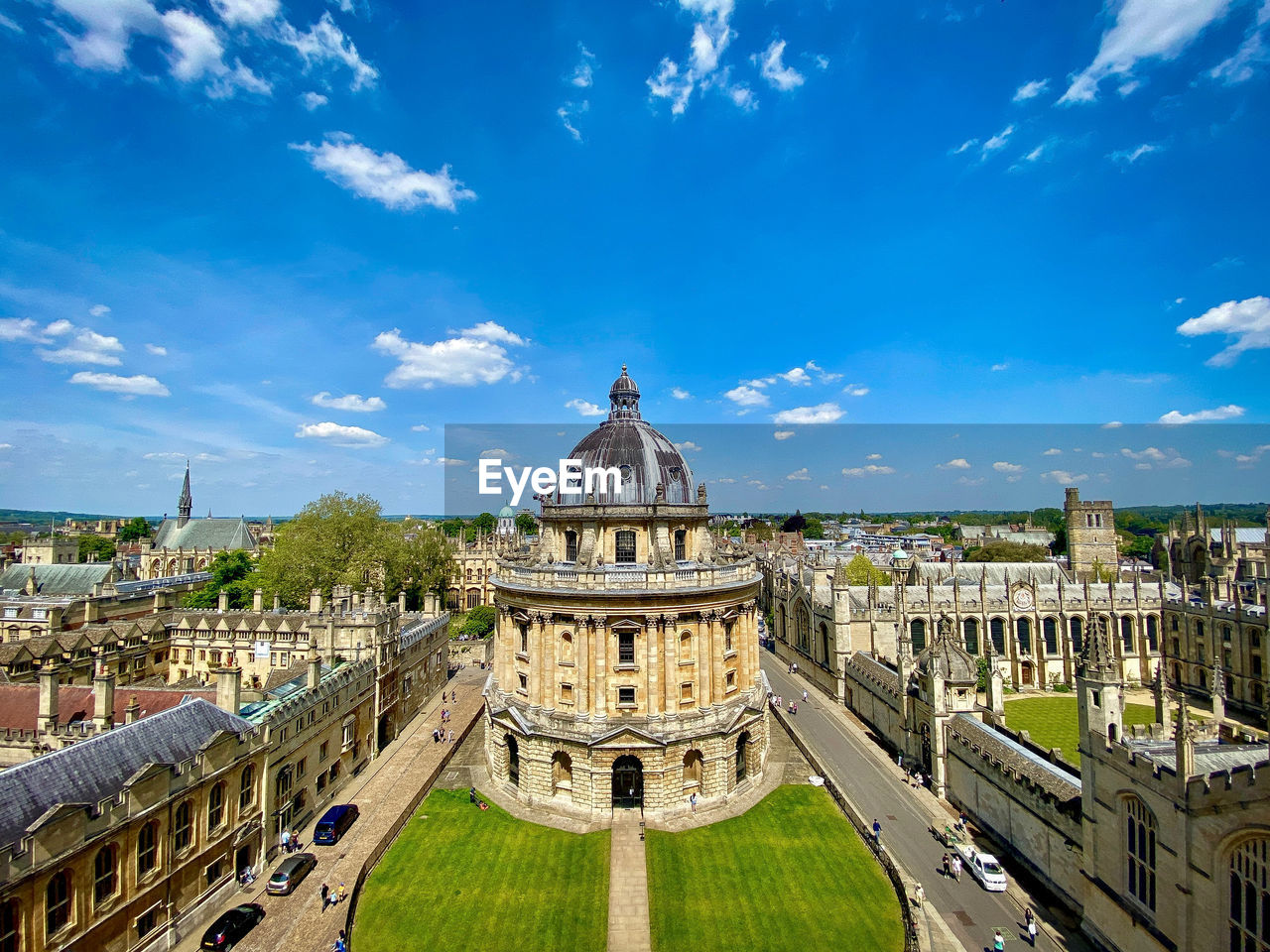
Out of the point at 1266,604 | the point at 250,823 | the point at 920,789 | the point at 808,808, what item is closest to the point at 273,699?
the point at 250,823

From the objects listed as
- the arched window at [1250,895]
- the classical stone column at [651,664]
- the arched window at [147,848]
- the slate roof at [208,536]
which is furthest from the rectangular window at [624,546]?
the slate roof at [208,536]

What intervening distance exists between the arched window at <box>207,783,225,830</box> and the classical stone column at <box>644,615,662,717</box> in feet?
63.9

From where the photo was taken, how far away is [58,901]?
18.7 meters

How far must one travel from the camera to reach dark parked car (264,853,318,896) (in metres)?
26.2

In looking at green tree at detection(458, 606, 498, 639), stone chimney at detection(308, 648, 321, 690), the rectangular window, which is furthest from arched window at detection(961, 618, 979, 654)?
stone chimney at detection(308, 648, 321, 690)

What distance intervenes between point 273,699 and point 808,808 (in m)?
29.0

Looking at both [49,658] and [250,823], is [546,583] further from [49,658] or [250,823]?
[49,658]

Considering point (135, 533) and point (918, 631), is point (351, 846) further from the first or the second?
point (135, 533)

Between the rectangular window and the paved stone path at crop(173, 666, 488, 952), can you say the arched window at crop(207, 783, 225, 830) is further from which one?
the rectangular window

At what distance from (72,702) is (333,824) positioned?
1410cm

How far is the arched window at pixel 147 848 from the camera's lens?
2183 cm

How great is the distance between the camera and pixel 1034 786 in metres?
26.2

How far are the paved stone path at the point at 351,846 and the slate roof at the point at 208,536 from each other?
271ft

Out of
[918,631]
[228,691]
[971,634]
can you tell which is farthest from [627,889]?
[971,634]
